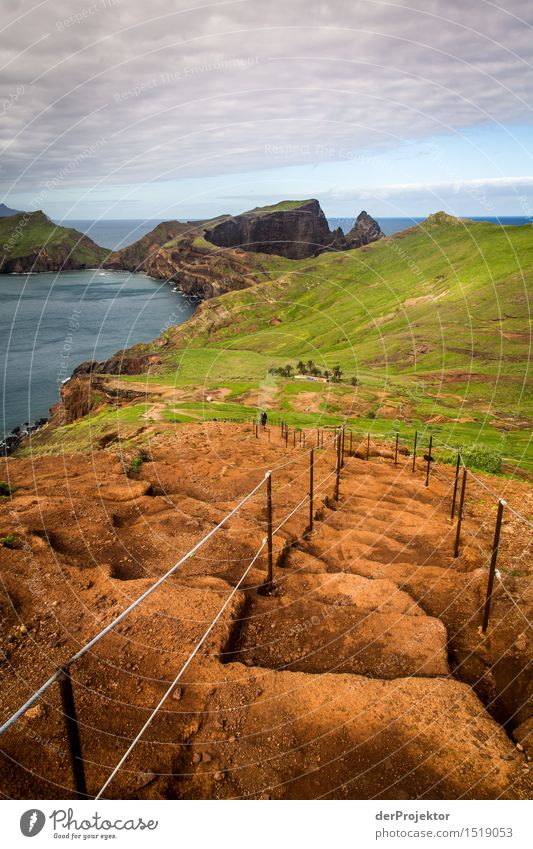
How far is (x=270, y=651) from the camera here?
15.4m

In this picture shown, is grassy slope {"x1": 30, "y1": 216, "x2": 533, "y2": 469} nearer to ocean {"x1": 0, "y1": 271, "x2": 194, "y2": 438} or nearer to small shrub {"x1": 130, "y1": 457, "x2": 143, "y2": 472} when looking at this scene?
ocean {"x1": 0, "y1": 271, "x2": 194, "y2": 438}

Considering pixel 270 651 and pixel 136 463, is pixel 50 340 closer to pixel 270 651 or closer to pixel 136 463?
pixel 136 463

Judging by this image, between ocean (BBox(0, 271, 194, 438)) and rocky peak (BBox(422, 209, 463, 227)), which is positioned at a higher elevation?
rocky peak (BBox(422, 209, 463, 227))

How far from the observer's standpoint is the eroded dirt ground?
36.5 feet

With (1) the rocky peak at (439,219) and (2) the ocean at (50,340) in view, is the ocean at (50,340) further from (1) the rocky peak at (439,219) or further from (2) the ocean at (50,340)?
(1) the rocky peak at (439,219)

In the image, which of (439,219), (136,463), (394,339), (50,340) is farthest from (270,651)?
(439,219)

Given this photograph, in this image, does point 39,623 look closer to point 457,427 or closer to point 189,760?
point 189,760

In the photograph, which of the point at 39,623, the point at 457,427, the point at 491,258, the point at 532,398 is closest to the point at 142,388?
the point at 457,427

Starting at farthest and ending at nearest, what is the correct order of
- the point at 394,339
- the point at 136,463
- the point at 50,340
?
1. the point at 50,340
2. the point at 394,339
3. the point at 136,463

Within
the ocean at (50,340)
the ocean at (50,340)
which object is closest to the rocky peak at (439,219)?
the ocean at (50,340)

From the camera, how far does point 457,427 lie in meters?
61.1

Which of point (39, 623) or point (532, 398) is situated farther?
point (532, 398)

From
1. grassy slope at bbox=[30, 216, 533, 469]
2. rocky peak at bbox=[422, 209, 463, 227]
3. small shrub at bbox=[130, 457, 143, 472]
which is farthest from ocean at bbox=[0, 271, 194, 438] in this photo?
rocky peak at bbox=[422, 209, 463, 227]

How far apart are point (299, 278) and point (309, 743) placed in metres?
Result: 179
